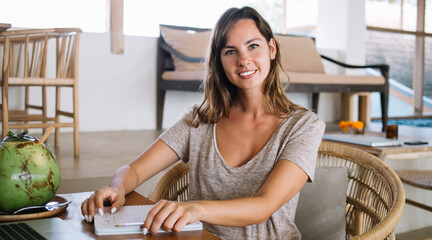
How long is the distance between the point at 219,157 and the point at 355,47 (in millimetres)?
4666

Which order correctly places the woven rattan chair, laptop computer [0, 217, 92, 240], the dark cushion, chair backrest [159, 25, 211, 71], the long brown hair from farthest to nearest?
chair backrest [159, 25, 211, 71] → the dark cushion → the long brown hair → the woven rattan chair → laptop computer [0, 217, 92, 240]

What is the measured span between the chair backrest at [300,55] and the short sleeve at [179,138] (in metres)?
3.71

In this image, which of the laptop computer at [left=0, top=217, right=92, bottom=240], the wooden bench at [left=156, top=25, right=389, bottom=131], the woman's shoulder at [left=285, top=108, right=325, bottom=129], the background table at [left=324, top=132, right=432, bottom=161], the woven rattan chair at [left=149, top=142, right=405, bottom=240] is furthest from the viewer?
the wooden bench at [left=156, top=25, right=389, bottom=131]

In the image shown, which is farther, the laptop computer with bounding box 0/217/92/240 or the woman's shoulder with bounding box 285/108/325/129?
the woman's shoulder with bounding box 285/108/325/129

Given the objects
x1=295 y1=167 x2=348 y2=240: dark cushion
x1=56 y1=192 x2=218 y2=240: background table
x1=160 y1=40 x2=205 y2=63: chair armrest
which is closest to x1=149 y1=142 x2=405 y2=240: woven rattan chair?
x1=295 y1=167 x2=348 y2=240: dark cushion

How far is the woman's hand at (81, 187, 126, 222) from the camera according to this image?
0.84 meters

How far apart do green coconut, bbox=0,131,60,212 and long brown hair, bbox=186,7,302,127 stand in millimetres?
580

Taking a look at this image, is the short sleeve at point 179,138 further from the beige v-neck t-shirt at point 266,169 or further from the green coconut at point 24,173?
the green coconut at point 24,173

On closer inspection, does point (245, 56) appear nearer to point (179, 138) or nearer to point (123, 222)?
point (179, 138)

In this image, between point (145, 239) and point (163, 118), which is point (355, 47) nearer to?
point (163, 118)

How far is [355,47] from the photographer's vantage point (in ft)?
18.2

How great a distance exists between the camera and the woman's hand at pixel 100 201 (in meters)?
0.84

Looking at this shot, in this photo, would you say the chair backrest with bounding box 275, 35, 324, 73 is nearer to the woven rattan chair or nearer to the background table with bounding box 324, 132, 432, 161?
the background table with bounding box 324, 132, 432, 161

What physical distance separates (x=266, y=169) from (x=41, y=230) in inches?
24.4
